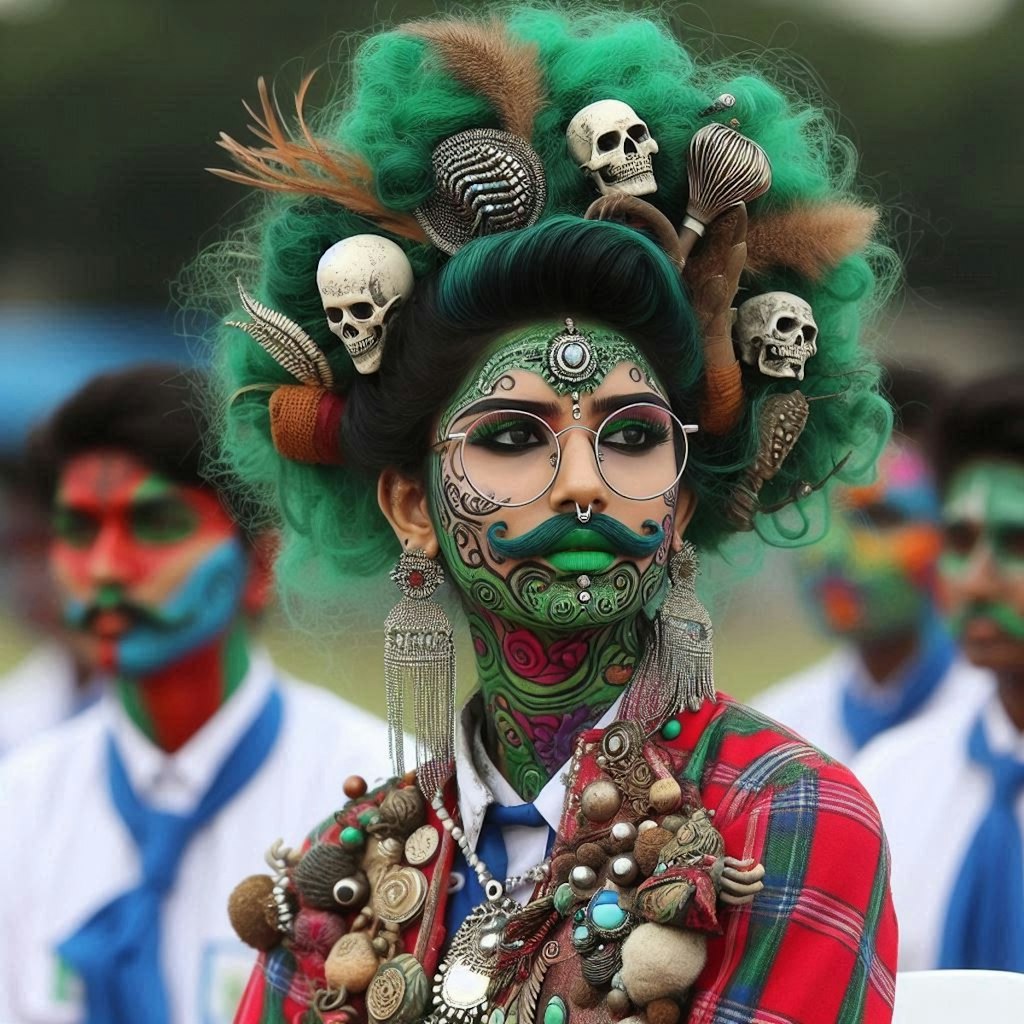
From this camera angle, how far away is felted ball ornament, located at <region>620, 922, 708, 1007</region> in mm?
2670

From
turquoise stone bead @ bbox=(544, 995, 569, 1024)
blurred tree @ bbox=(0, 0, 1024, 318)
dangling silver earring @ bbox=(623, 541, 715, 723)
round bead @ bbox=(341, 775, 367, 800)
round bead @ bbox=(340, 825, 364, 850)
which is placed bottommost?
turquoise stone bead @ bbox=(544, 995, 569, 1024)

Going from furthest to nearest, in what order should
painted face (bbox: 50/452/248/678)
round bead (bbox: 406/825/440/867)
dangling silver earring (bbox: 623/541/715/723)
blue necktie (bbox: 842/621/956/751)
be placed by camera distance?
1. blue necktie (bbox: 842/621/956/751)
2. painted face (bbox: 50/452/248/678)
3. round bead (bbox: 406/825/440/867)
4. dangling silver earring (bbox: 623/541/715/723)

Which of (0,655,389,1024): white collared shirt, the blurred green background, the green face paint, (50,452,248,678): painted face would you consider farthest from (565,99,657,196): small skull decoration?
the blurred green background

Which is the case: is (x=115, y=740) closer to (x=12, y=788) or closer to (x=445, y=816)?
(x=12, y=788)

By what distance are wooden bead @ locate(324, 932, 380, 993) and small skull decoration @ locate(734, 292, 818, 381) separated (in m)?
1.17

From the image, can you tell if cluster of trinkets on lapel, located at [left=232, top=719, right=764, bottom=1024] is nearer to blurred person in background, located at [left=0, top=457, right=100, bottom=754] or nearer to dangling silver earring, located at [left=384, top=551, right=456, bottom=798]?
dangling silver earring, located at [left=384, top=551, right=456, bottom=798]

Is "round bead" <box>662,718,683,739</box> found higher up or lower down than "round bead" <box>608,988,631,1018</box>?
higher up

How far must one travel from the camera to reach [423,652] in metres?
3.21

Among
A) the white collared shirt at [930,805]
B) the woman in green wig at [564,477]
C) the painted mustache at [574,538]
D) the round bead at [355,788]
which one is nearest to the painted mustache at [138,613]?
the white collared shirt at [930,805]

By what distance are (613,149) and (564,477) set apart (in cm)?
59

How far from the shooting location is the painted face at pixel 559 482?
9.63 feet

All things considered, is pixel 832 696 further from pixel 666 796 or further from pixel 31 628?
pixel 666 796

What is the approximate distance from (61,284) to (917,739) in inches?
521

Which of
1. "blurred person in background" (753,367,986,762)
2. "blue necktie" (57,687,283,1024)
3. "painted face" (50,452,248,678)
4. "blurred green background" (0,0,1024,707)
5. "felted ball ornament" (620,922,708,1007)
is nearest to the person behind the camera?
"felted ball ornament" (620,922,708,1007)
